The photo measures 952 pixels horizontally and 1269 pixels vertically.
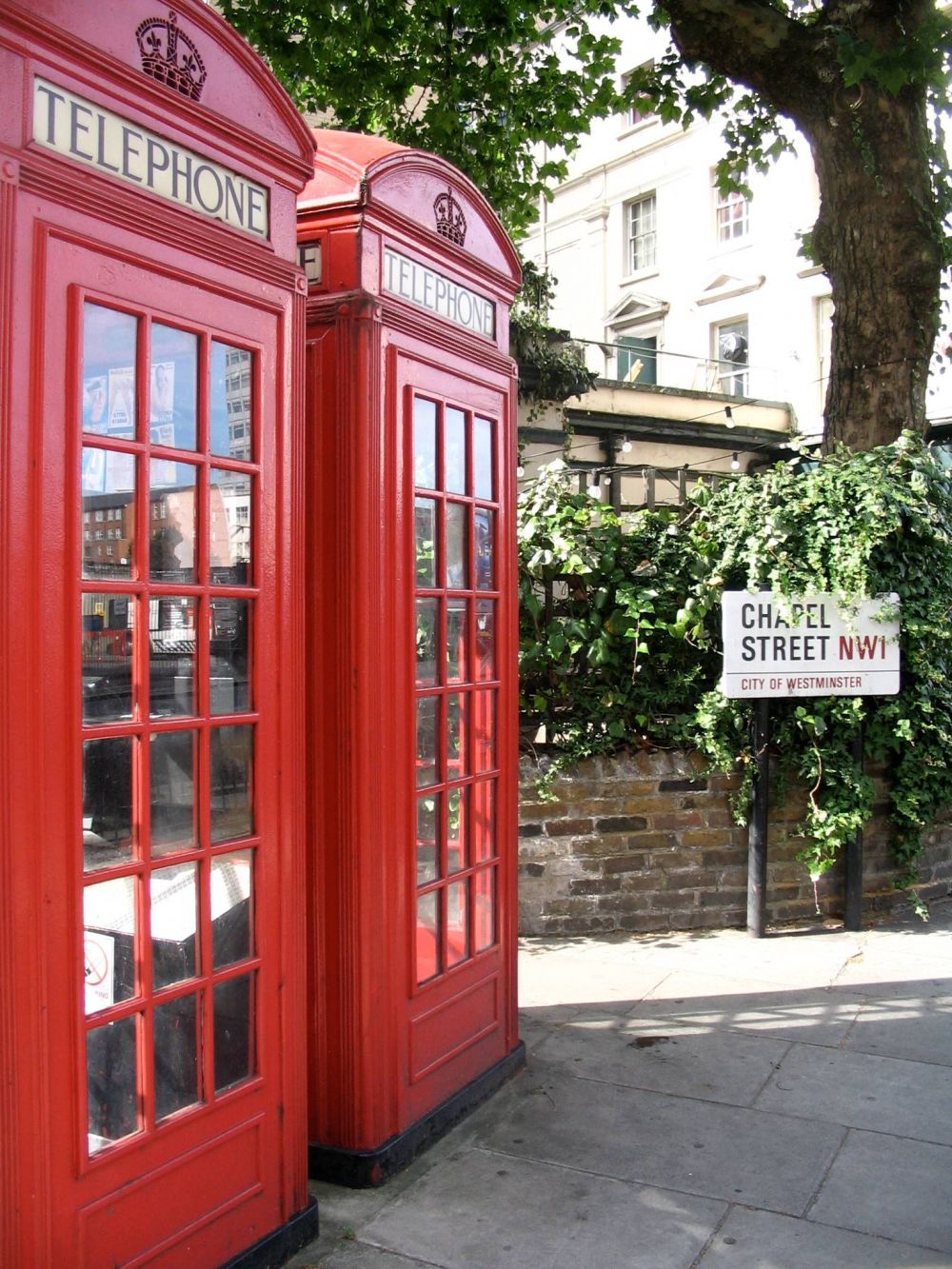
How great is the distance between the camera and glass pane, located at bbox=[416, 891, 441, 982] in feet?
13.0

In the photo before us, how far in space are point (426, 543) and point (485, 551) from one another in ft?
1.49

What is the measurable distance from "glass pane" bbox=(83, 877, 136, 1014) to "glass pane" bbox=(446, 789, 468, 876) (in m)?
1.58

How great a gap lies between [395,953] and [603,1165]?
38.3 inches

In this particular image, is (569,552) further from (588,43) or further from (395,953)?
(588,43)

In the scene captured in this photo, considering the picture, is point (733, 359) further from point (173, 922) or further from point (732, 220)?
point (173, 922)

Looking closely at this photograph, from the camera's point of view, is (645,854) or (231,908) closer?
(231,908)

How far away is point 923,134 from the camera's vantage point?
7461 millimetres

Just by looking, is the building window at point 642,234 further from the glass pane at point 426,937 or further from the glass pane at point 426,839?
the glass pane at point 426,937

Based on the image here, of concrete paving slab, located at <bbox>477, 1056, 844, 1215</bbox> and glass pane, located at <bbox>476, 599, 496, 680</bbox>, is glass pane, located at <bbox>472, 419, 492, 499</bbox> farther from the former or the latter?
concrete paving slab, located at <bbox>477, 1056, 844, 1215</bbox>

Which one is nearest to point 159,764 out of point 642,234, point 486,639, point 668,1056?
point 486,639

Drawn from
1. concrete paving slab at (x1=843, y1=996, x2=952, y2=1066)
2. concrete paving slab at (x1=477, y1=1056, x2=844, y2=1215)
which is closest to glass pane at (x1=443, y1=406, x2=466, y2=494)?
concrete paving slab at (x1=477, y1=1056, x2=844, y2=1215)

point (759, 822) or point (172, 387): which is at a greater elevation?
point (172, 387)

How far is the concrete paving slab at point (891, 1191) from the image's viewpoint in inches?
133

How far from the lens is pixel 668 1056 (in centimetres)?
478
